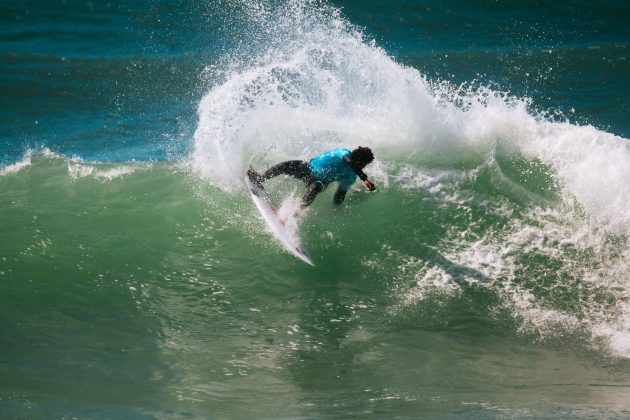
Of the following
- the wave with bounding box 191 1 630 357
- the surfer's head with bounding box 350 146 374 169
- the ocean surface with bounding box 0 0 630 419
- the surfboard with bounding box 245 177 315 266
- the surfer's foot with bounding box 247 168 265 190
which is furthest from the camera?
the surfer's foot with bounding box 247 168 265 190

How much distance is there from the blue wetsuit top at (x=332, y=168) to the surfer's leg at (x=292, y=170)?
13 cm

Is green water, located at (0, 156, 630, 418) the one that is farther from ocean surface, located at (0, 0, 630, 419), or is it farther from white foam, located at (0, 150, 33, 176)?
white foam, located at (0, 150, 33, 176)

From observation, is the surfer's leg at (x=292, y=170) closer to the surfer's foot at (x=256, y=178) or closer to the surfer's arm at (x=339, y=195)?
the surfer's foot at (x=256, y=178)

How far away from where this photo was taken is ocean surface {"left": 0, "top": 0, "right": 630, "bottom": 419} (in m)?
5.53

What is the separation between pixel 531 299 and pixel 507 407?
91.1 inches

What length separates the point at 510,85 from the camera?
60.4 feet

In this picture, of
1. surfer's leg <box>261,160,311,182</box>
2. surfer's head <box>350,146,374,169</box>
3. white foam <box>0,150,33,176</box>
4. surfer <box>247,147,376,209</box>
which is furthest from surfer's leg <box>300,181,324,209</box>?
white foam <box>0,150,33,176</box>

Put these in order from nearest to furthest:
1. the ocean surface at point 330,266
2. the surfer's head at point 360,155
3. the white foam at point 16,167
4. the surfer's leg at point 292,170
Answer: the ocean surface at point 330,266 → the surfer's head at point 360,155 → the surfer's leg at point 292,170 → the white foam at point 16,167

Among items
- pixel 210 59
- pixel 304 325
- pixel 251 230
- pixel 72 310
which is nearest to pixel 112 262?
pixel 72 310

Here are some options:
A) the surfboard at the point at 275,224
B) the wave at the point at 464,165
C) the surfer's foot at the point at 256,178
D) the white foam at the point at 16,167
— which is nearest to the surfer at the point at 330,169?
the surfer's foot at the point at 256,178

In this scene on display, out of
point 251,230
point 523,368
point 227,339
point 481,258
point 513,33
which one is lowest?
point 523,368

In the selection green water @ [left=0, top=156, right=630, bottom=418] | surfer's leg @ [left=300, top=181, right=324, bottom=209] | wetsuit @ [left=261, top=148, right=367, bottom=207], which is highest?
wetsuit @ [left=261, top=148, right=367, bottom=207]

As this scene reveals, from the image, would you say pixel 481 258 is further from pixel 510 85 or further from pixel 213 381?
pixel 510 85

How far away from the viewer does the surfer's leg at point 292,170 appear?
830 cm
